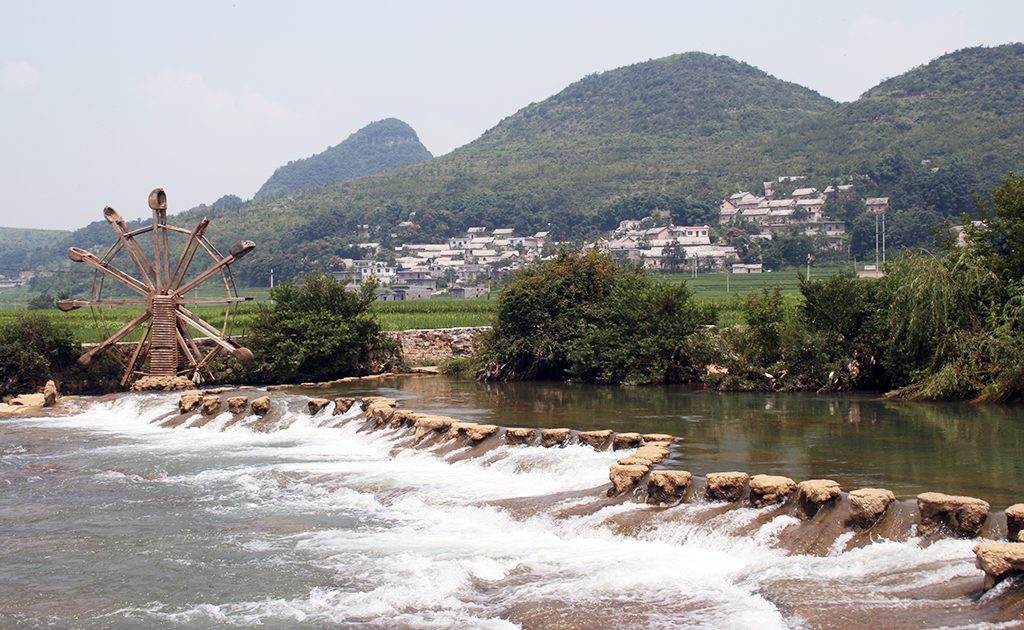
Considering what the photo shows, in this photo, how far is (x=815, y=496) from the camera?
1368 centimetres

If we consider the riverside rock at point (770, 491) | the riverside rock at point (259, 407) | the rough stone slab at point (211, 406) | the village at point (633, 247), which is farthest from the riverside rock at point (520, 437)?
the village at point (633, 247)

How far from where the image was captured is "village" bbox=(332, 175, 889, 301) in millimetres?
104625

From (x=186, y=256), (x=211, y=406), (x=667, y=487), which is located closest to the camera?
(x=667, y=487)

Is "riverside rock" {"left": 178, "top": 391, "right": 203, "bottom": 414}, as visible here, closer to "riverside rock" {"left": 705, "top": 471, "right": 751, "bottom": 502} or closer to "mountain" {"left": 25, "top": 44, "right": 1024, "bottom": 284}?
"riverside rock" {"left": 705, "top": 471, "right": 751, "bottom": 502}

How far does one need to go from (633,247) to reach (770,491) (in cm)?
10037

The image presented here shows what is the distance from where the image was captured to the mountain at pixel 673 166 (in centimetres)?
11506

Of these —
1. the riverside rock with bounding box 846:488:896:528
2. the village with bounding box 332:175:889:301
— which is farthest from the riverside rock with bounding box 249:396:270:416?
the village with bounding box 332:175:889:301

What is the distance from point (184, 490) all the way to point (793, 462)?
10.1 m

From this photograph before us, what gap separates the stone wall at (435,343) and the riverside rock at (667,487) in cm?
2682

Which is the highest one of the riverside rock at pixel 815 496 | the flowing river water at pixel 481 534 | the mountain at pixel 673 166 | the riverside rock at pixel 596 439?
the mountain at pixel 673 166

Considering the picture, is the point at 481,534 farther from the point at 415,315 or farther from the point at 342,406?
the point at 415,315

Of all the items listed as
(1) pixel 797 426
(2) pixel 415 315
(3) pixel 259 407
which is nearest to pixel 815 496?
(1) pixel 797 426

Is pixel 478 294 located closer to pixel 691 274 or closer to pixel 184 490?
pixel 691 274

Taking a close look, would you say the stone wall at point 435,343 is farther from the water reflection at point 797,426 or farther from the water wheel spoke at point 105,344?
the water wheel spoke at point 105,344
